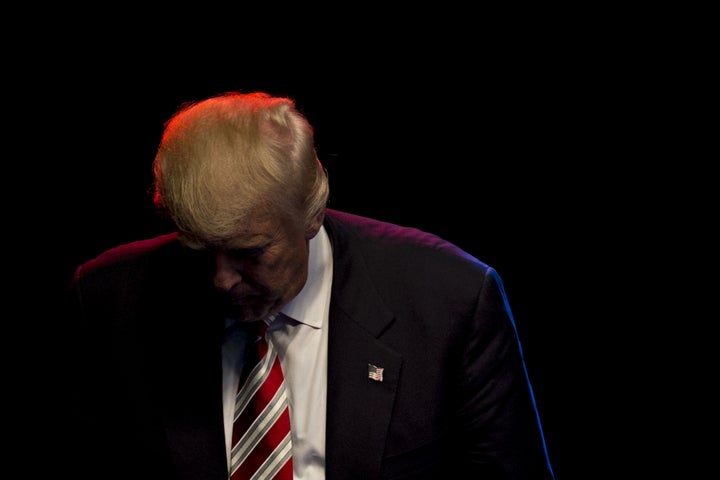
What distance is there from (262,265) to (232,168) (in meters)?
0.21

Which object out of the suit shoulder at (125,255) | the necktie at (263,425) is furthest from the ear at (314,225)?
the suit shoulder at (125,255)

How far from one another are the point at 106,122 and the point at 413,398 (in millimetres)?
1109

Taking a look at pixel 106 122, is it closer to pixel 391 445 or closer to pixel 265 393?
pixel 265 393

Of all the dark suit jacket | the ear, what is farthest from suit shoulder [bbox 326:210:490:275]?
the ear

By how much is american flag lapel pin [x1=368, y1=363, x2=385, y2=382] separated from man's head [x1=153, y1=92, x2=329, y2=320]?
279 mm

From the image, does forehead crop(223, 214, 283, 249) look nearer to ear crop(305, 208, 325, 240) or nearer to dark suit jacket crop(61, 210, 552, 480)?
ear crop(305, 208, 325, 240)

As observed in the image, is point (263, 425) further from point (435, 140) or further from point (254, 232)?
point (435, 140)

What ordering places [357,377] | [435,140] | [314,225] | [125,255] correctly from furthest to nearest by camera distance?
[435,140], [125,255], [357,377], [314,225]

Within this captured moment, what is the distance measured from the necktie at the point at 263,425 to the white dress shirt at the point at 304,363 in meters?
0.02

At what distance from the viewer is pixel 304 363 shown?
1.98 metres

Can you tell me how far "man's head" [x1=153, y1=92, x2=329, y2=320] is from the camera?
164cm

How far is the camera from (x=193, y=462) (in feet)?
6.41

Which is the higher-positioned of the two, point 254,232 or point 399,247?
point 254,232

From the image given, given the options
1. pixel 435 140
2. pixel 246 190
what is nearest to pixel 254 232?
pixel 246 190
